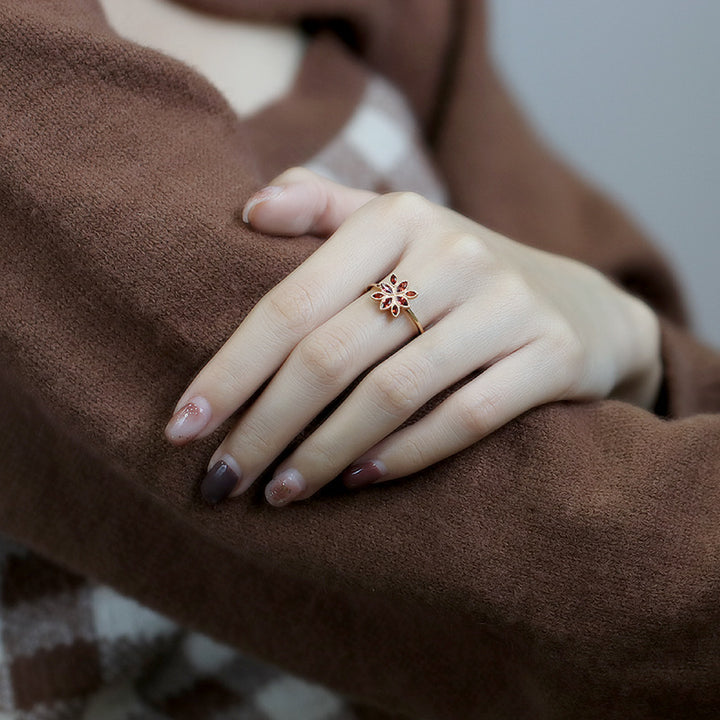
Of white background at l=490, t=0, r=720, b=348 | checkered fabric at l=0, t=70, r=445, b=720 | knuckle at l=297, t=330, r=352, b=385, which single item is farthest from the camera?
white background at l=490, t=0, r=720, b=348

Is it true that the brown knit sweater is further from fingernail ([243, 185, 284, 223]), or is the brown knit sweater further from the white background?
the white background

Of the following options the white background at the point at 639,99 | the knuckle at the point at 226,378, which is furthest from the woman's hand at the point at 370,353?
the white background at the point at 639,99

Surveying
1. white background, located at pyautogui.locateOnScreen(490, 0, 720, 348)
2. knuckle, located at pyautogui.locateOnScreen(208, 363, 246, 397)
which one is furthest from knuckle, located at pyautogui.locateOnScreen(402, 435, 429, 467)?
white background, located at pyautogui.locateOnScreen(490, 0, 720, 348)

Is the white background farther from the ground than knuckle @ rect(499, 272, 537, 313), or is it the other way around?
knuckle @ rect(499, 272, 537, 313)

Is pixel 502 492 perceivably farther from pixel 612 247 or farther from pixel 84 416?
pixel 612 247

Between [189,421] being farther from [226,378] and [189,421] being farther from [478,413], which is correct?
[478,413]

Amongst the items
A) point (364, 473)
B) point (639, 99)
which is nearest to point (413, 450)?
point (364, 473)

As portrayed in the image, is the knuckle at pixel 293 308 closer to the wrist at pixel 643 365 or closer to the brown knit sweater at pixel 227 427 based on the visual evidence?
the brown knit sweater at pixel 227 427
